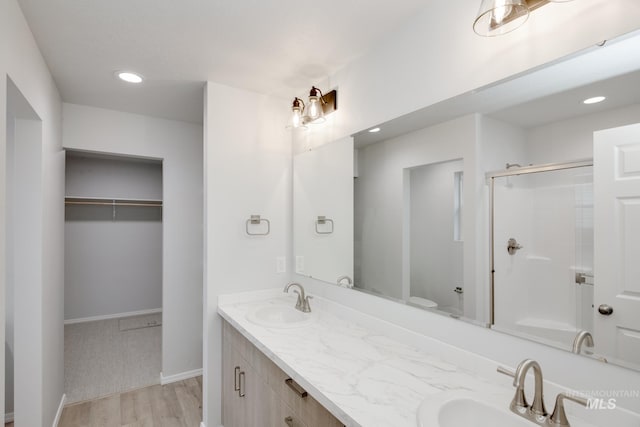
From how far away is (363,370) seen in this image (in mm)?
1264

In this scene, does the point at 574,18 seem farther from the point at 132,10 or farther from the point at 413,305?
the point at 132,10

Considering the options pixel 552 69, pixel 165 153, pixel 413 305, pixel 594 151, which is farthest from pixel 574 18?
pixel 165 153

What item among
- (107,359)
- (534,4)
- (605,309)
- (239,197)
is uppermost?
(534,4)

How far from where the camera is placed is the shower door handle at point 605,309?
37.2 inches

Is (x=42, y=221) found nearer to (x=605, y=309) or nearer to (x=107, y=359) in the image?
(x=107, y=359)

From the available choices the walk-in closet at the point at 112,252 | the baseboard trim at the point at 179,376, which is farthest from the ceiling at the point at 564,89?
the walk-in closet at the point at 112,252

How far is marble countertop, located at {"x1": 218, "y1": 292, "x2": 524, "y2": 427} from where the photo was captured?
3.34 feet

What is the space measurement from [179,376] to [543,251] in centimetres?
320

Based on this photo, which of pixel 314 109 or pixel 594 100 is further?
pixel 314 109

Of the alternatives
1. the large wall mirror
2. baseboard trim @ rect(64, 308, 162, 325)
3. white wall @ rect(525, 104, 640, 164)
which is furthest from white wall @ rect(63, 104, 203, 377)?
white wall @ rect(525, 104, 640, 164)


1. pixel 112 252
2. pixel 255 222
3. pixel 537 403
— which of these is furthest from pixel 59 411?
pixel 537 403

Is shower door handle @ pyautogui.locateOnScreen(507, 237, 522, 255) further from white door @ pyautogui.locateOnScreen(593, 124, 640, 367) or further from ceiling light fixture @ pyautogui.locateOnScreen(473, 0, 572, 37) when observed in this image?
ceiling light fixture @ pyautogui.locateOnScreen(473, 0, 572, 37)

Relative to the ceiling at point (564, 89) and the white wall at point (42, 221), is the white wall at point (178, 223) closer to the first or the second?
the white wall at point (42, 221)

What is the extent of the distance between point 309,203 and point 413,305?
1.12 metres
